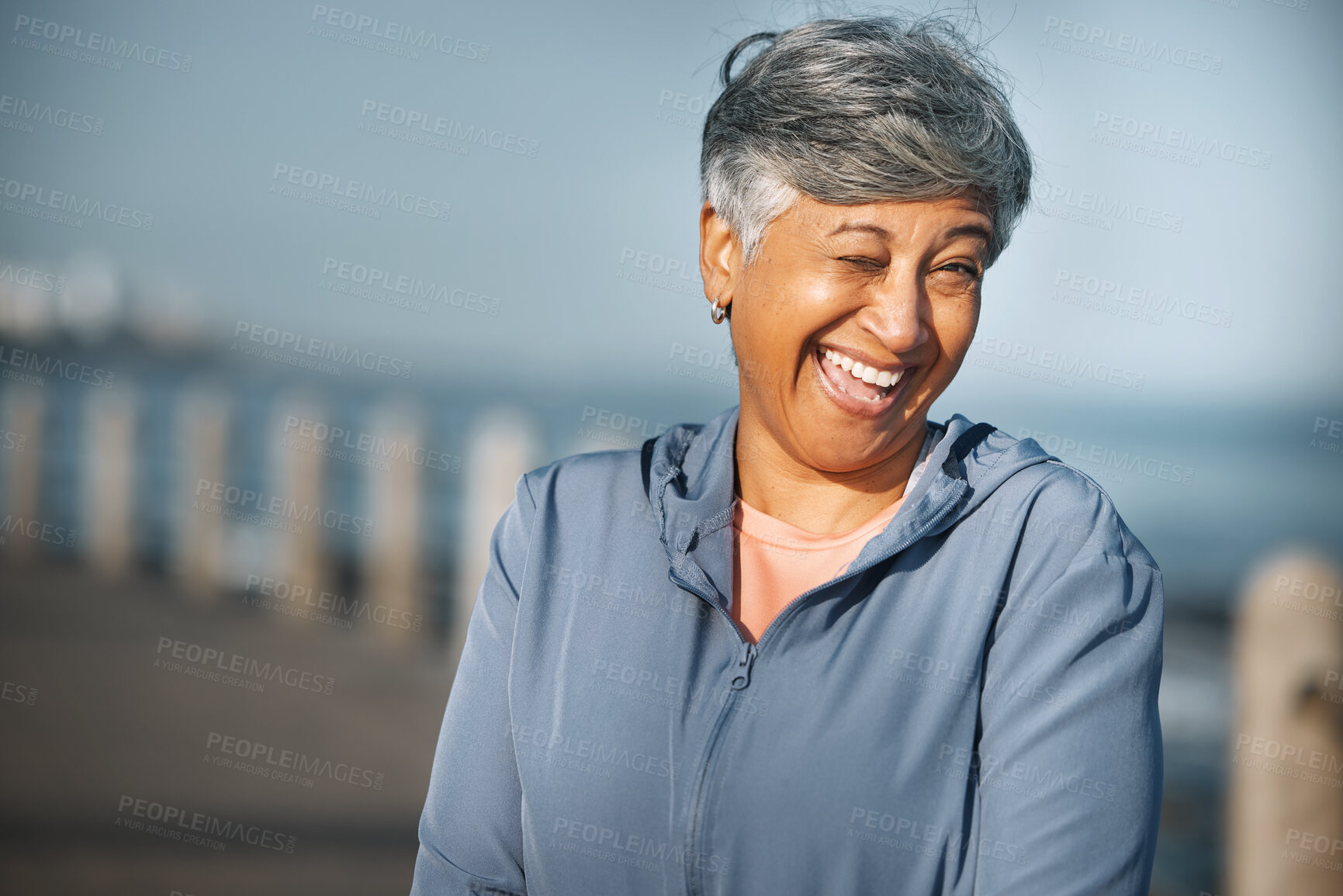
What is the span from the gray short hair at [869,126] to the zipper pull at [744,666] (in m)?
0.67

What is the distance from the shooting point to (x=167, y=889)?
163 inches

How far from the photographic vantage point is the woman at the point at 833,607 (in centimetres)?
148

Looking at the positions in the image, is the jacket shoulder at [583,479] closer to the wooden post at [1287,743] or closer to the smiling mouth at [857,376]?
the smiling mouth at [857,376]

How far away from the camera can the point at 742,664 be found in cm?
164

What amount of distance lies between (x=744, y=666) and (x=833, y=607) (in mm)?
170

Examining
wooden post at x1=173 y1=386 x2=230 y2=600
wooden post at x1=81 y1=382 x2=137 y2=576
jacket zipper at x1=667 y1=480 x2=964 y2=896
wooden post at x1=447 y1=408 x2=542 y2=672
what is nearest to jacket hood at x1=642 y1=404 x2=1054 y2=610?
jacket zipper at x1=667 y1=480 x2=964 y2=896

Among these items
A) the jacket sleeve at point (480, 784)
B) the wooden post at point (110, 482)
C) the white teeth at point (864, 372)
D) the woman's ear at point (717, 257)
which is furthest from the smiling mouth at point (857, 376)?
the wooden post at point (110, 482)

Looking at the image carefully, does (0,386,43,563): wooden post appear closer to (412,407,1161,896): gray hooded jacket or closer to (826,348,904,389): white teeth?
(412,407,1161,896): gray hooded jacket

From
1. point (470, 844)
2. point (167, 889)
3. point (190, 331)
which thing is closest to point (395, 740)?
point (167, 889)

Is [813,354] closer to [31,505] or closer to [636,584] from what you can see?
[636,584]

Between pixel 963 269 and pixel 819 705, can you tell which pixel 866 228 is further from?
pixel 819 705

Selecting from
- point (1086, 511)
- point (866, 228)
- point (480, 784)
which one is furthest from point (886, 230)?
point (480, 784)

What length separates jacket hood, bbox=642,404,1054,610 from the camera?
5.44 ft

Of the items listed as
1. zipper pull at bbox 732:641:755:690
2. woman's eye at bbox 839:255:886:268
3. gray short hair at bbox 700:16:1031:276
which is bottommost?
zipper pull at bbox 732:641:755:690
